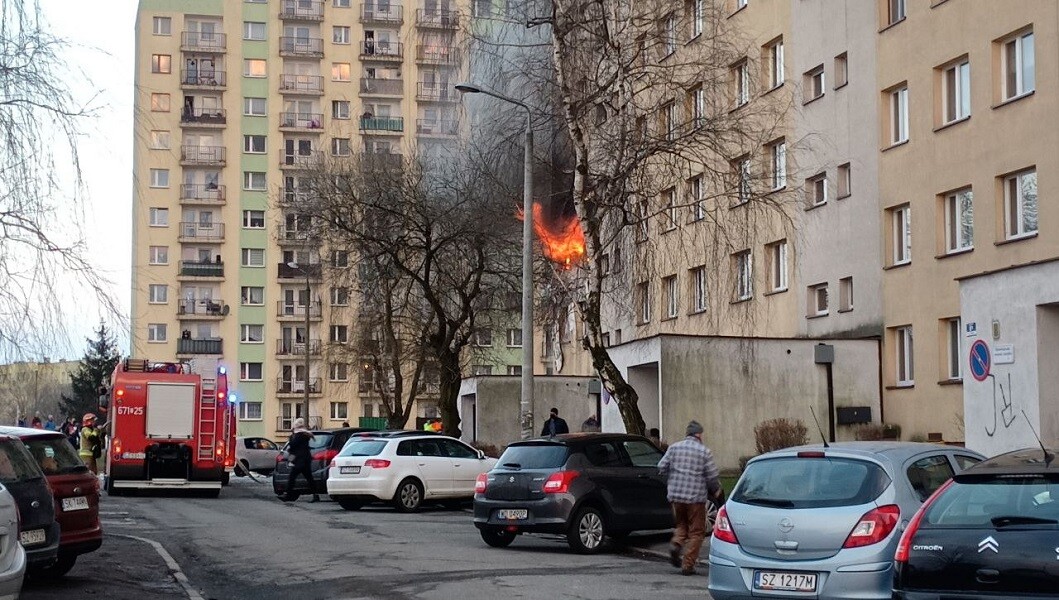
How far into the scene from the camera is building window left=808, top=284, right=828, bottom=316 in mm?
35250

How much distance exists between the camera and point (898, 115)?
107ft

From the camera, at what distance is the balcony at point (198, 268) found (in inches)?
3546

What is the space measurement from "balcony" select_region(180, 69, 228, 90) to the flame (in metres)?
66.4

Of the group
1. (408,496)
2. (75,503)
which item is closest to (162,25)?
(408,496)

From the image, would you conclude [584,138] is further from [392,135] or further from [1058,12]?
[392,135]

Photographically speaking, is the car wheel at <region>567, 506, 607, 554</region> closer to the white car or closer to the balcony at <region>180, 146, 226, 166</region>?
the white car

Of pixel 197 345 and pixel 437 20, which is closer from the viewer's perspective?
pixel 437 20

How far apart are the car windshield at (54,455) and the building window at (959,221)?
2071cm

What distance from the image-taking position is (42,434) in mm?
14414

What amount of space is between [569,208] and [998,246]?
29.5 ft

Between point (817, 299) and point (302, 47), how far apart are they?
6339cm

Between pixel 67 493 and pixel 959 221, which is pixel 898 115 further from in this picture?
pixel 67 493

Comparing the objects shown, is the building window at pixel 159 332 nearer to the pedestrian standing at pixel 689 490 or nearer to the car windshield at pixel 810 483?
the pedestrian standing at pixel 689 490

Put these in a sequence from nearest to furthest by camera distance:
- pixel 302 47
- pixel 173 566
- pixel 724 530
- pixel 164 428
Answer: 1. pixel 724 530
2. pixel 173 566
3. pixel 164 428
4. pixel 302 47
